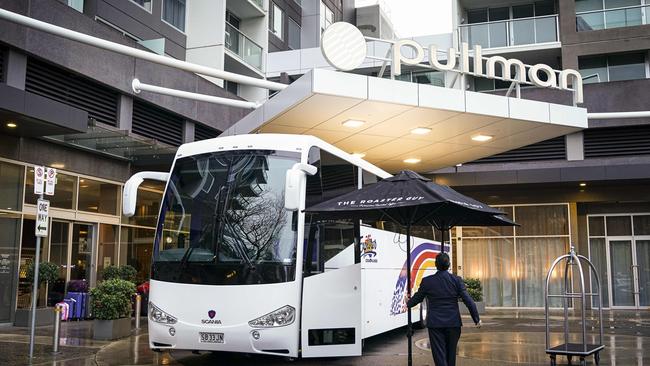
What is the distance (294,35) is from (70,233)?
22.6 meters

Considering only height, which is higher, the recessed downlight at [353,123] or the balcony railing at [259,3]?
the balcony railing at [259,3]

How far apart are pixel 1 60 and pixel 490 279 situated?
61.1ft

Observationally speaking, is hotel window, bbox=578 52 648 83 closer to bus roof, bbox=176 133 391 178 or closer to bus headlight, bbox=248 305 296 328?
bus roof, bbox=176 133 391 178

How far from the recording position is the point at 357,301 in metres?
10.4

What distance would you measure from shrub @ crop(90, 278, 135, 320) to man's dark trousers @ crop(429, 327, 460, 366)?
7.97 metres

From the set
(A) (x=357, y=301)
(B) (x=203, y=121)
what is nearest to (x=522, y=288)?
(B) (x=203, y=121)

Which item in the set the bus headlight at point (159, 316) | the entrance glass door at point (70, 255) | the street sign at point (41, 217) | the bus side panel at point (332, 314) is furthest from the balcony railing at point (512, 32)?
the bus headlight at point (159, 316)

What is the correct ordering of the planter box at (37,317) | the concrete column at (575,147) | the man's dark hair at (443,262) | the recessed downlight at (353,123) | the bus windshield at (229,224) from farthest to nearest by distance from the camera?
the concrete column at (575,147) < the recessed downlight at (353,123) < the planter box at (37,317) < the bus windshield at (229,224) < the man's dark hair at (443,262)

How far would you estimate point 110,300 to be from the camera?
13734 mm

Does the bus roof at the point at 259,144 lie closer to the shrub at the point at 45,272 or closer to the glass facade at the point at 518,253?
the shrub at the point at 45,272

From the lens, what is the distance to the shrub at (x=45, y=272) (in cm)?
1569

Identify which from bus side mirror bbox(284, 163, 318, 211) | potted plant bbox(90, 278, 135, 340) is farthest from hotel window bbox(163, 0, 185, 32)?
bus side mirror bbox(284, 163, 318, 211)

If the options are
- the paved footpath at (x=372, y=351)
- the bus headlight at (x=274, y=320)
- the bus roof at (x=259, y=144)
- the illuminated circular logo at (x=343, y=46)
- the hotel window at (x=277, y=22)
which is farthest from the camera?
the hotel window at (x=277, y=22)

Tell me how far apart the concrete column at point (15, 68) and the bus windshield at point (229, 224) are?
24.7ft
